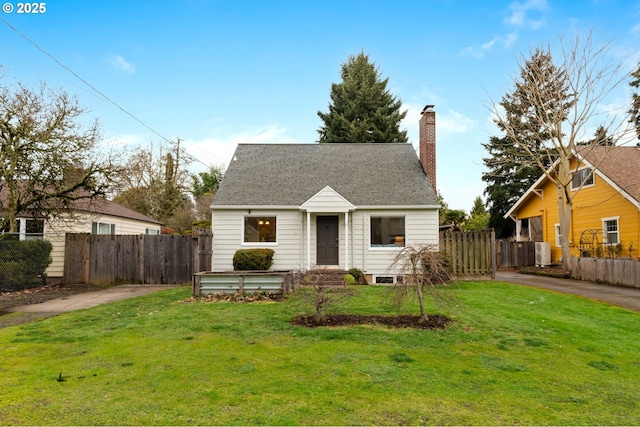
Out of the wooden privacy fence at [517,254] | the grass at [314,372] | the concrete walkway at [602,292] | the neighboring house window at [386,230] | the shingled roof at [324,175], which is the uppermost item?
the shingled roof at [324,175]

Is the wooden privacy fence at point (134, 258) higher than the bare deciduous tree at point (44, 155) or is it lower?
lower

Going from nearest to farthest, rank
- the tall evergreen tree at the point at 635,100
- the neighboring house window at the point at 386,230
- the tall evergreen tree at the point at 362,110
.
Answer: the neighboring house window at the point at 386,230 → the tall evergreen tree at the point at 635,100 → the tall evergreen tree at the point at 362,110

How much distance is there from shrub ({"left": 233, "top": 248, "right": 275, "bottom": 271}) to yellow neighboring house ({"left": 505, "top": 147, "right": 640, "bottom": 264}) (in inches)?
578

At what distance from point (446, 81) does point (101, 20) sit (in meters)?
14.0

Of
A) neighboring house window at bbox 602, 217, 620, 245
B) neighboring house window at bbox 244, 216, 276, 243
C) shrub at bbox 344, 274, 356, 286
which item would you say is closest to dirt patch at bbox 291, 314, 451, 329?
shrub at bbox 344, 274, 356, 286

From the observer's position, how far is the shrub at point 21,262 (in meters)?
11.6

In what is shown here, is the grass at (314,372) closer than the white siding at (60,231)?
Yes

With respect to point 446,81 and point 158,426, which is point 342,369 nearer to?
point 158,426

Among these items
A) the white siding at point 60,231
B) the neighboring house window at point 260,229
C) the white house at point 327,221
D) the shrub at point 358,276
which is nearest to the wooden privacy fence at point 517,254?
the white house at point 327,221

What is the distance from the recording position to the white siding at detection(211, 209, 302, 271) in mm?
14523

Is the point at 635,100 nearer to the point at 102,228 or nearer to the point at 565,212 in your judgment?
the point at 565,212

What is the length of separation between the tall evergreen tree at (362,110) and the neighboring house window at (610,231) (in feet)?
60.2

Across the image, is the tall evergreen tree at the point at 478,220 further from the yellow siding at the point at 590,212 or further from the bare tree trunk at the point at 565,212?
the bare tree trunk at the point at 565,212

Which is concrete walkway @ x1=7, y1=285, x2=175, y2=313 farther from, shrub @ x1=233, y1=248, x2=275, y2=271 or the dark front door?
the dark front door
